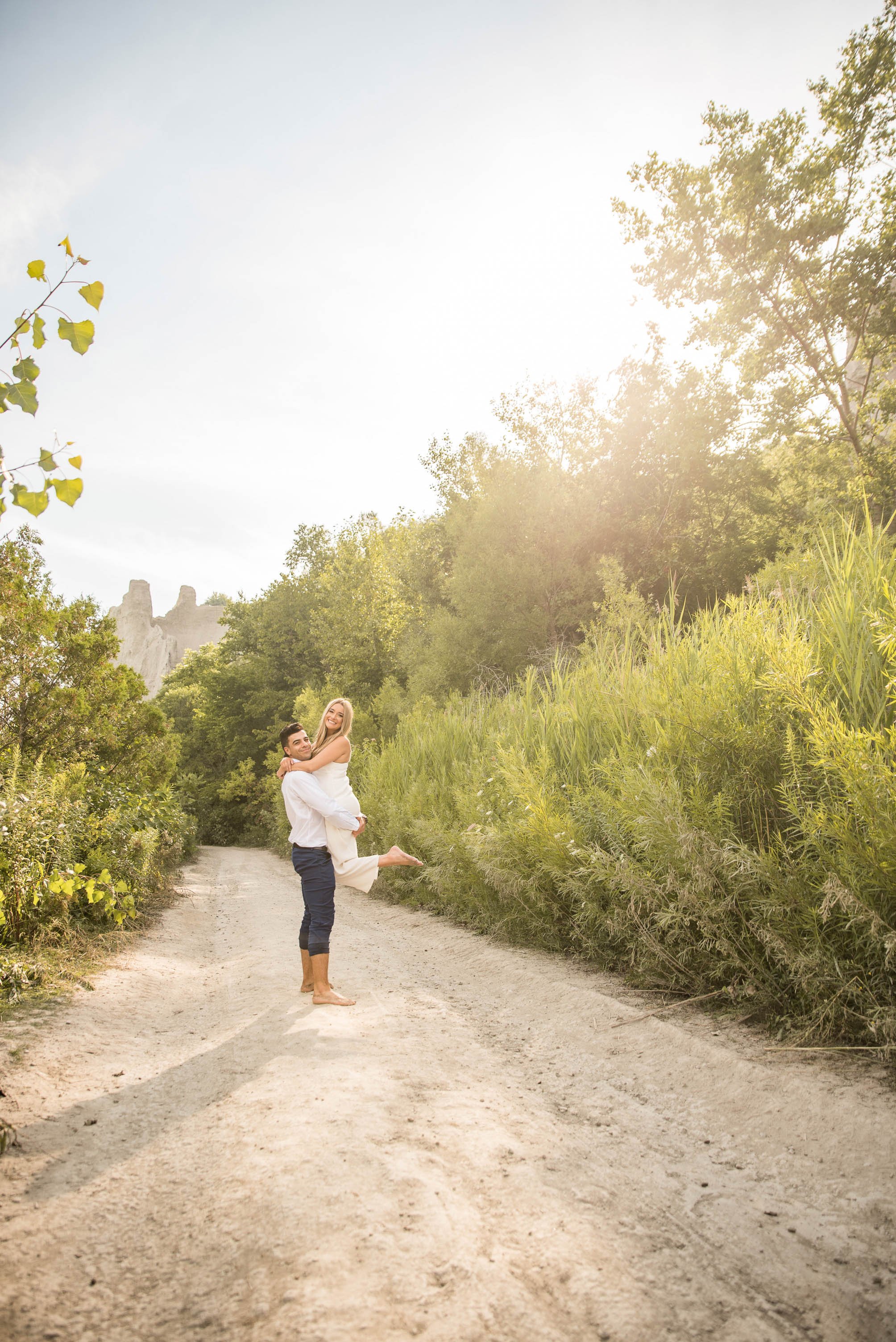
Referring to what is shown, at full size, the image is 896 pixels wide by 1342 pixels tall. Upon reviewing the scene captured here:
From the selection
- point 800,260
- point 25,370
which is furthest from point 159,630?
point 25,370

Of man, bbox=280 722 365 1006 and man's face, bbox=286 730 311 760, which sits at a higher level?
man's face, bbox=286 730 311 760

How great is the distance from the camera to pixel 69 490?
1937 mm

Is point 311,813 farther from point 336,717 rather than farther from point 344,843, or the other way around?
point 336,717

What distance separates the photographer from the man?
4.59 m

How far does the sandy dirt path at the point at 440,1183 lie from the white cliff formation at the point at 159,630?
7715cm

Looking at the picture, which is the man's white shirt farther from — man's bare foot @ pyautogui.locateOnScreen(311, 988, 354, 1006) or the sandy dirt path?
the sandy dirt path

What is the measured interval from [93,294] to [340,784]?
354cm

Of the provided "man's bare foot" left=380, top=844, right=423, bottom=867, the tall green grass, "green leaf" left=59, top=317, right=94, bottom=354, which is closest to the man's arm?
"man's bare foot" left=380, top=844, right=423, bottom=867

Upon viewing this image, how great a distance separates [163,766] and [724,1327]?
1314 centimetres

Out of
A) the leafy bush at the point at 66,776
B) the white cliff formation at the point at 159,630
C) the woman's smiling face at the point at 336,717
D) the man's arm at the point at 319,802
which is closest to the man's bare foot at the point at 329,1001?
the man's arm at the point at 319,802

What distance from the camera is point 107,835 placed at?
6941 mm

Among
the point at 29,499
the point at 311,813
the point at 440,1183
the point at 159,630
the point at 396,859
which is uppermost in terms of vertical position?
the point at 159,630

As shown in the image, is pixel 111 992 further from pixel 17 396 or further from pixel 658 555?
pixel 658 555

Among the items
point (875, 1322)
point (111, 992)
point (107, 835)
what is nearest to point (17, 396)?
point (875, 1322)
